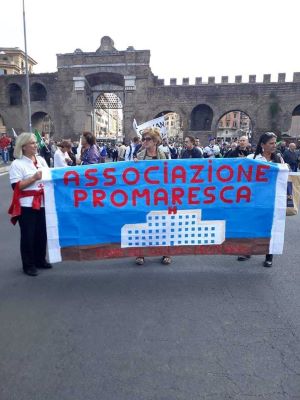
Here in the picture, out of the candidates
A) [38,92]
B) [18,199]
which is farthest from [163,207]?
[38,92]

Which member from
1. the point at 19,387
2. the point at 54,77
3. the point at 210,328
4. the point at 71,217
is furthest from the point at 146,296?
the point at 54,77

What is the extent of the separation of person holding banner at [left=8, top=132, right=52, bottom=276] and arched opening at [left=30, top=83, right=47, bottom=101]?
145 ft

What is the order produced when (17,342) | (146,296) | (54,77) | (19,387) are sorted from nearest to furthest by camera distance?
1. (19,387)
2. (17,342)
3. (146,296)
4. (54,77)

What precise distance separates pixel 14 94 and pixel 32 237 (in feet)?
154

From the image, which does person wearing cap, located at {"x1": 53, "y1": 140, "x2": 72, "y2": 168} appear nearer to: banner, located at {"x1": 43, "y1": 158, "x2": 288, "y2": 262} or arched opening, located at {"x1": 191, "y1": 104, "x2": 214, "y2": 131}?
banner, located at {"x1": 43, "y1": 158, "x2": 288, "y2": 262}

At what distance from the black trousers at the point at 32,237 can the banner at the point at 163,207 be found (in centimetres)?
36

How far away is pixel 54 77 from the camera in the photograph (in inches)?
1686

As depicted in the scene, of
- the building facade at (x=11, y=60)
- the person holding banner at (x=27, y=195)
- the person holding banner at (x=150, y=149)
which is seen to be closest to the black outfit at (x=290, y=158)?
the person holding banner at (x=150, y=149)

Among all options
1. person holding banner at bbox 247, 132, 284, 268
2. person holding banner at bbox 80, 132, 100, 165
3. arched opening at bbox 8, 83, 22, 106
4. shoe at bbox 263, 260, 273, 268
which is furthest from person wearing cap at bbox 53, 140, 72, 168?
arched opening at bbox 8, 83, 22, 106

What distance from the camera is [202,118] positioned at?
145 ft

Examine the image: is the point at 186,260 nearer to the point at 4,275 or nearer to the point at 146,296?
the point at 146,296

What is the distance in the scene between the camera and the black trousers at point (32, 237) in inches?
186

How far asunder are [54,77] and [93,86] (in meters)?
4.93

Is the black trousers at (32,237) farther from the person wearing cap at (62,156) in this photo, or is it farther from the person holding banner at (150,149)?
the person wearing cap at (62,156)
